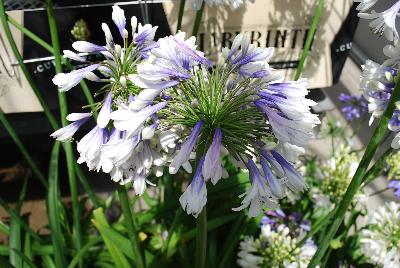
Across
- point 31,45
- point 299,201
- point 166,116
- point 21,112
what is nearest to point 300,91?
point 166,116

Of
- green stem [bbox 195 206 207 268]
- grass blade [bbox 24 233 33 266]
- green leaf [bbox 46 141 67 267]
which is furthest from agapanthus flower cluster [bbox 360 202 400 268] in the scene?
grass blade [bbox 24 233 33 266]

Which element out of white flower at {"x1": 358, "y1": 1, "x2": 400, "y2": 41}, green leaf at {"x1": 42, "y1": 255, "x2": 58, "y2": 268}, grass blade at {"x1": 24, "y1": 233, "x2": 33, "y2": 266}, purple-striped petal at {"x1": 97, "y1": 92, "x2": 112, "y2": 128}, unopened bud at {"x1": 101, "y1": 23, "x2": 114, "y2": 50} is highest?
white flower at {"x1": 358, "y1": 1, "x2": 400, "y2": 41}

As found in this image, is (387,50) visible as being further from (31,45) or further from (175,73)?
(31,45)

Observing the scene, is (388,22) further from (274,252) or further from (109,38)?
(274,252)

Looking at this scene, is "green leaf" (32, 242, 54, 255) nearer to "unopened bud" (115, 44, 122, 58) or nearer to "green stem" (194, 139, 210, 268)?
"green stem" (194, 139, 210, 268)

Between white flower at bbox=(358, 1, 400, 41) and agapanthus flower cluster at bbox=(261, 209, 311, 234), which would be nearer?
white flower at bbox=(358, 1, 400, 41)

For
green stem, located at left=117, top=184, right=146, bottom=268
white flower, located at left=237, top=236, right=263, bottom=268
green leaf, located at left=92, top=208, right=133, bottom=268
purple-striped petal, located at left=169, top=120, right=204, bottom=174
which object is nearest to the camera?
purple-striped petal, located at left=169, top=120, right=204, bottom=174

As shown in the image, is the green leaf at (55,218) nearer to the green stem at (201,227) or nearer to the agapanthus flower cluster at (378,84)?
the green stem at (201,227)

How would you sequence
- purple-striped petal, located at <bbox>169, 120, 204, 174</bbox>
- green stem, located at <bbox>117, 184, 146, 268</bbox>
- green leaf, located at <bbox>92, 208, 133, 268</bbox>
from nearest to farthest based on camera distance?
purple-striped petal, located at <bbox>169, 120, 204, 174</bbox> < green stem, located at <bbox>117, 184, 146, 268</bbox> < green leaf, located at <bbox>92, 208, 133, 268</bbox>
